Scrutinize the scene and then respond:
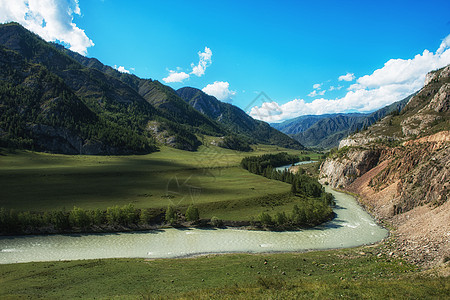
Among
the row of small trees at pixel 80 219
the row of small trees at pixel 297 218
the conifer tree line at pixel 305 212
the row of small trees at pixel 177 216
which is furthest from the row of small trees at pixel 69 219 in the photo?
the conifer tree line at pixel 305 212

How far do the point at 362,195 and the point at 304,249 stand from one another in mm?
53831

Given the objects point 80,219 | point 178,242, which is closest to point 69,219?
point 80,219

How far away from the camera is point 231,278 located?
2933 centimetres

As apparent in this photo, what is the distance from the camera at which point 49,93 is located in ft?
644

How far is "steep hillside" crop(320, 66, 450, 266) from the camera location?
41750 mm

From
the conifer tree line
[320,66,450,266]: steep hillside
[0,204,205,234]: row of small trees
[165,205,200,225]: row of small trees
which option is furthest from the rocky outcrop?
[0,204,205,234]: row of small trees

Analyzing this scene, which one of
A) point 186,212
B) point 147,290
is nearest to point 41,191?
point 186,212

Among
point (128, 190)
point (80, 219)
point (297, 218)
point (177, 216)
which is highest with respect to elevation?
point (128, 190)

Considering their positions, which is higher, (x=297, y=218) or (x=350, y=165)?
(x=350, y=165)

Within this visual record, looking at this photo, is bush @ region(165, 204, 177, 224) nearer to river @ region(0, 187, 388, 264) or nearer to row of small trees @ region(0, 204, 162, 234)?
river @ region(0, 187, 388, 264)

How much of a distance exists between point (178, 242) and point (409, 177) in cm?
6511

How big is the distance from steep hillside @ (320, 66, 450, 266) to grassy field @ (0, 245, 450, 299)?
34.8ft

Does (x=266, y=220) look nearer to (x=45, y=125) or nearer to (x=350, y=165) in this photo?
(x=350, y=165)

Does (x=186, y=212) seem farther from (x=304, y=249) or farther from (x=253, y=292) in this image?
(x=253, y=292)
